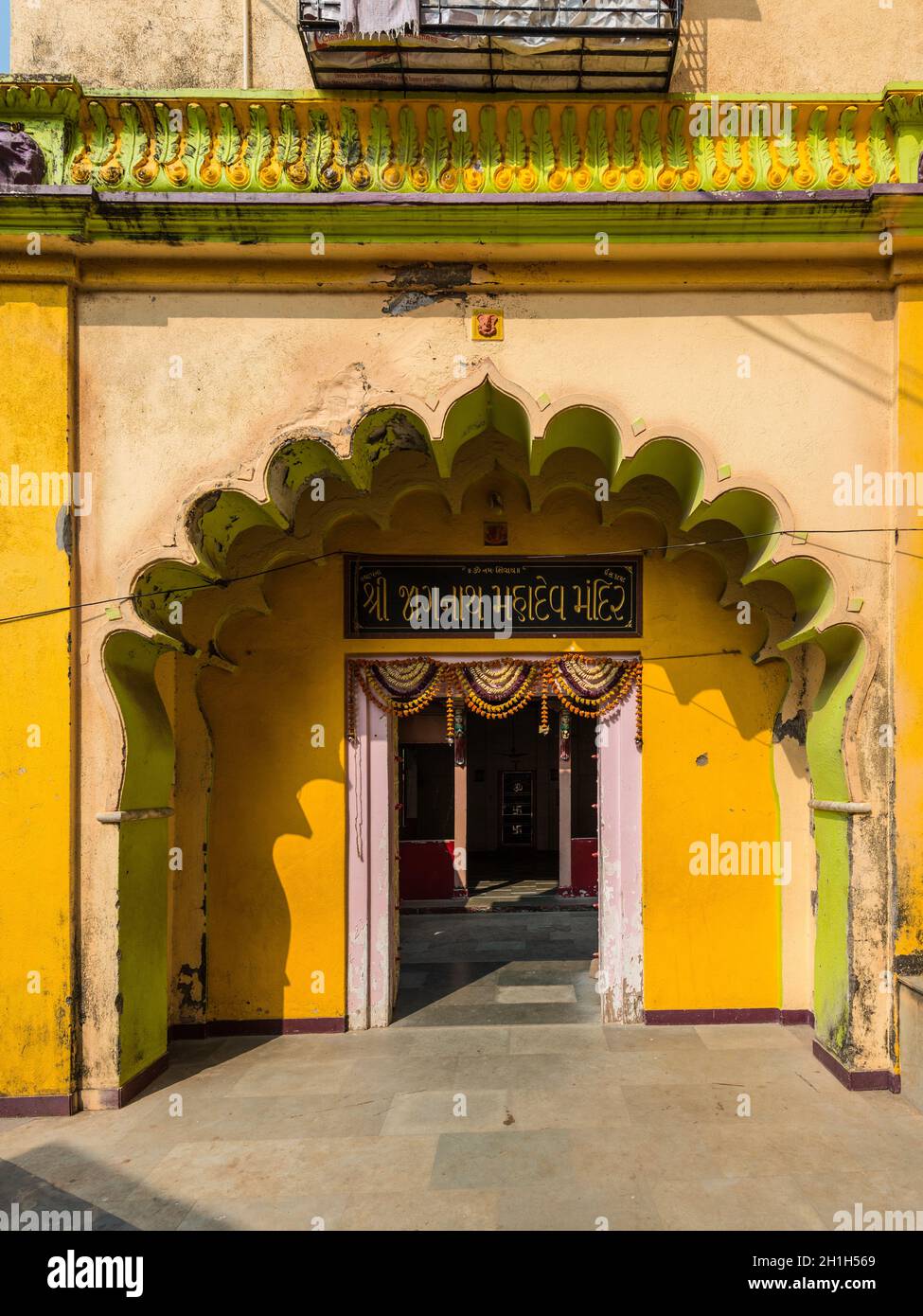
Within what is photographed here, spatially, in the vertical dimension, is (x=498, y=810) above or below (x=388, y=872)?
below

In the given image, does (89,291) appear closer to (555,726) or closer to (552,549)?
(552,549)

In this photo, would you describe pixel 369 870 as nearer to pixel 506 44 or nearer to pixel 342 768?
pixel 342 768

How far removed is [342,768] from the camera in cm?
659

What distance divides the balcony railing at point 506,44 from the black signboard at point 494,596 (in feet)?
10.7

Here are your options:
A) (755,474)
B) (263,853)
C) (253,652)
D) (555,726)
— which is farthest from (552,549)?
(555,726)

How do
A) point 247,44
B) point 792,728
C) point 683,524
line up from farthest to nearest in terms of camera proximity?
point 792,728, point 683,524, point 247,44

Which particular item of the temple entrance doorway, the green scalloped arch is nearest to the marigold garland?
the green scalloped arch

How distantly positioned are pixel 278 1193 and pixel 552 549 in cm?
475

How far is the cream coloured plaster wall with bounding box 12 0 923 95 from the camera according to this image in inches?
218

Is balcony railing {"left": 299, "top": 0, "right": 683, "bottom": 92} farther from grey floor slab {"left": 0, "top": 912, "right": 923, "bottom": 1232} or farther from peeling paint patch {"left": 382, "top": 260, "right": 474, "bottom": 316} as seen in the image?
grey floor slab {"left": 0, "top": 912, "right": 923, "bottom": 1232}

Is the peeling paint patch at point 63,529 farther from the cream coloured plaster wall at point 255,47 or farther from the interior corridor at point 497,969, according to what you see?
the interior corridor at point 497,969

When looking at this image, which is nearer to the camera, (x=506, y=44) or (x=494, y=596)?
(x=506, y=44)

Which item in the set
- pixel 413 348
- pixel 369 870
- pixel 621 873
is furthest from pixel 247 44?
pixel 621 873

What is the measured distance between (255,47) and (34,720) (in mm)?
4757
